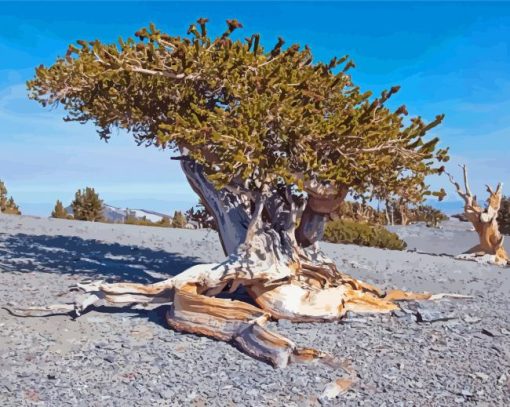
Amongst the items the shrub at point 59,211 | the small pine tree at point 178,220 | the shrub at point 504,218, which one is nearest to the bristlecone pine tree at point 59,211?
the shrub at point 59,211

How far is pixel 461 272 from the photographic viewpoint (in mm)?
14273

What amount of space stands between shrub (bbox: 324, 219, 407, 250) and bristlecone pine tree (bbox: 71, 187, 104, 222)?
39.5 ft

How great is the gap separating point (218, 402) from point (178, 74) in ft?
15.7

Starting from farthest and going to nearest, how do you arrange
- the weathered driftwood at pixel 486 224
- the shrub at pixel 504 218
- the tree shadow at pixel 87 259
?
the shrub at pixel 504 218 < the weathered driftwood at pixel 486 224 < the tree shadow at pixel 87 259

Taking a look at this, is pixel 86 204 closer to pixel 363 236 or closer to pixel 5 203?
pixel 5 203

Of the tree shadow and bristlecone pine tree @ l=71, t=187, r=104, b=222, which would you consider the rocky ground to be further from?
bristlecone pine tree @ l=71, t=187, r=104, b=222

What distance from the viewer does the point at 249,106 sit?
691 cm

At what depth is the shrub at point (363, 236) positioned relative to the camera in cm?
2186

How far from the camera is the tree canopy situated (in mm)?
7145

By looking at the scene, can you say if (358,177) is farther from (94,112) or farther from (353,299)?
(94,112)

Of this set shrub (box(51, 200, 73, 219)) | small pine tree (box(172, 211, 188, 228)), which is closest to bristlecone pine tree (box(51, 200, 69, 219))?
shrub (box(51, 200, 73, 219))

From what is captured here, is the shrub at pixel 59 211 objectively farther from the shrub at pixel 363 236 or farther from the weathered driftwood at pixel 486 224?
the weathered driftwood at pixel 486 224

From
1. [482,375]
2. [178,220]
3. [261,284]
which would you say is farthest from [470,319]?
[178,220]

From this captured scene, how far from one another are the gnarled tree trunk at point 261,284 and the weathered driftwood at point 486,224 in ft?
32.4
